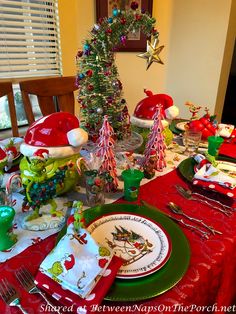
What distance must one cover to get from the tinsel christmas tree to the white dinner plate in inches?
15.4

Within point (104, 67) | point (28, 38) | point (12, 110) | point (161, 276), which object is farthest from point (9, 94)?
point (161, 276)

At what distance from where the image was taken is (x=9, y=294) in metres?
0.45

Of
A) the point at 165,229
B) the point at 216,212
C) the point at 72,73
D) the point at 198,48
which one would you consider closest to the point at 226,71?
the point at 198,48

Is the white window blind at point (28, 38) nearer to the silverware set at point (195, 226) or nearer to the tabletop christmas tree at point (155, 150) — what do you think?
the tabletop christmas tree at point (155, 150)

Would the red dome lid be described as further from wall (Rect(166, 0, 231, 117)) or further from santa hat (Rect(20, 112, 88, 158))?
wall (Rect(166, 0, 231, 117))

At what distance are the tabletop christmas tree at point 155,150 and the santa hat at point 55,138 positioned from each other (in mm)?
264

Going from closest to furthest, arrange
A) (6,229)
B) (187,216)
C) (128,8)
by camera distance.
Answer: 1. (6,229)
2. (187,216)
3. (128,8)

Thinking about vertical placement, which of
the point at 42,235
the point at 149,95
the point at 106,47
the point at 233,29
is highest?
the point at 233,29

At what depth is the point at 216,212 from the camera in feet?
2.26

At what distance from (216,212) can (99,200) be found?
12.5 inches

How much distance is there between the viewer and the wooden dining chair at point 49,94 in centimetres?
136

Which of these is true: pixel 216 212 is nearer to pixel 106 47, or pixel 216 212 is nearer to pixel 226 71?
pixel 106 47

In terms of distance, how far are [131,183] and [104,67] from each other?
0.41 metres

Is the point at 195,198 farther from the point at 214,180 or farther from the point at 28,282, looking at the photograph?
the point at 28,282
